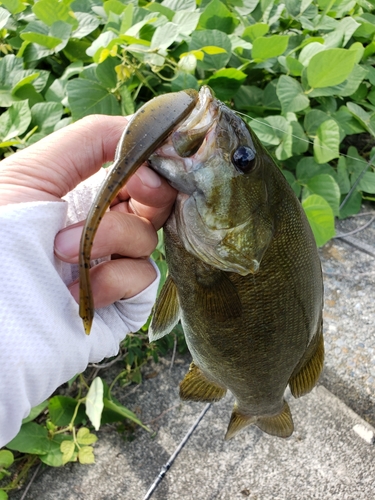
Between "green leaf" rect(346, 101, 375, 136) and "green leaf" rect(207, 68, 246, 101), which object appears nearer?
"green leaf" rect(207, 68, 246, 101)

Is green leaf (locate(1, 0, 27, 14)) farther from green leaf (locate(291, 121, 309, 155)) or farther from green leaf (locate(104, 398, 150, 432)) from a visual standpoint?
green leaf (locate(104, 398, 150, 432))

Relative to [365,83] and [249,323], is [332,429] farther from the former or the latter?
[365,83]

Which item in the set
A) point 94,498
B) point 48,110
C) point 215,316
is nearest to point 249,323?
point 215,316

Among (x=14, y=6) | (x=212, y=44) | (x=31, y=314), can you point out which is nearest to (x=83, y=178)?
(x=31, y=314)

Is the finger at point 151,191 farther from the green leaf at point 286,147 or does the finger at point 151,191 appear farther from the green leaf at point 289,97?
the green leaf at point 289,97

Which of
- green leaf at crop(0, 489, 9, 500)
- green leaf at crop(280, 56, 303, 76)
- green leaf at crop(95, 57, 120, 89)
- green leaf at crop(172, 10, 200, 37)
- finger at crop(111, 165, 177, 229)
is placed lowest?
green leaf at crop(0, 489, 9, 500)

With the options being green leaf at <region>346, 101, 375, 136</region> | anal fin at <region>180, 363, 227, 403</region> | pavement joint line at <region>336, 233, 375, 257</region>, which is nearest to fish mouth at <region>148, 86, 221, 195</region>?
anal fin at <region>180, 363, 227, 403</region>

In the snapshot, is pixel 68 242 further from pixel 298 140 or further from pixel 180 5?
pixel 180 5
